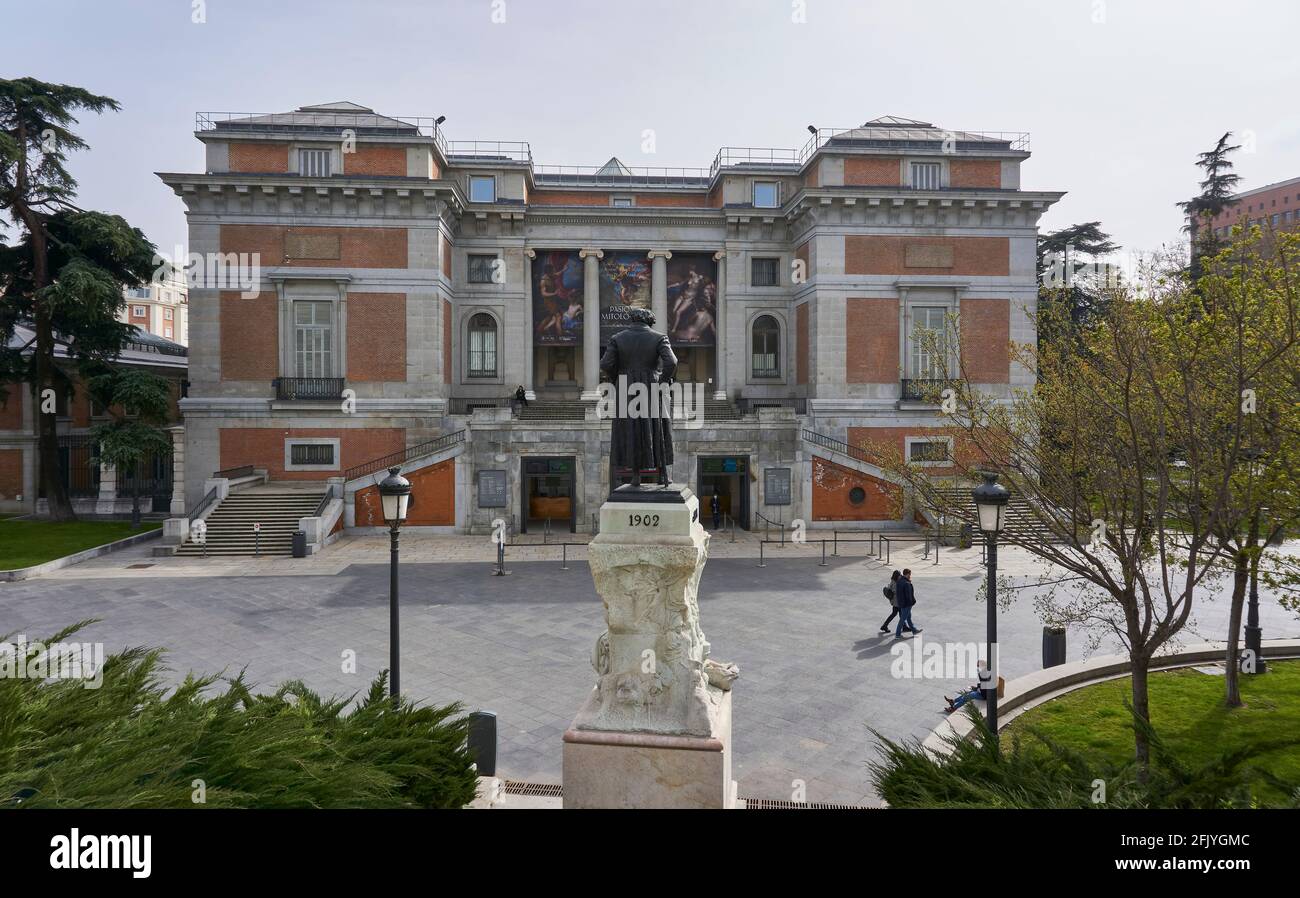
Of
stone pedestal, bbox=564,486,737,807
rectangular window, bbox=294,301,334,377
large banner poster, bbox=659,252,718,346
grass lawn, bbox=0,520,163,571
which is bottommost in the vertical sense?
grass lawn, bbox=0,520,163,571

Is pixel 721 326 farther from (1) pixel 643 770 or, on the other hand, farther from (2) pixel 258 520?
(1) pixel 643 770

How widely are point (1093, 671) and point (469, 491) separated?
2122 cm

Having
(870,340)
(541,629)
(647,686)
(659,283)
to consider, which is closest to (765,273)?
(659,283)

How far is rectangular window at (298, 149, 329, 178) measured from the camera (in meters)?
29.1

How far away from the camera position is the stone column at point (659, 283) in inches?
1324

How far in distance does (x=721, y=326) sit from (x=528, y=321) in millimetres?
9575

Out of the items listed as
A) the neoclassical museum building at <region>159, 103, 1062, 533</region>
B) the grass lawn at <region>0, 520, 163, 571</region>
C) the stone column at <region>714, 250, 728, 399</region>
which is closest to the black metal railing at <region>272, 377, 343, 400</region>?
the neoclassical museum building at <region>159, 103, 1062, 533</region>

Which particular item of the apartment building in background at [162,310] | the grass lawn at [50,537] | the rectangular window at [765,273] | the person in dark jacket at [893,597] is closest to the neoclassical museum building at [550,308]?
the rectangular window at [765,273]

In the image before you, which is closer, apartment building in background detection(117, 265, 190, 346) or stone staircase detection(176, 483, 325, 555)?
stone staircase detection(176, 483, 325, 555)

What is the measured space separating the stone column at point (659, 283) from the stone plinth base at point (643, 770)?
94.4 ft

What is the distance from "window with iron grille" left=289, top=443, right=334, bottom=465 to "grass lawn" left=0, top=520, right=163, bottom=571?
5839 millimetres

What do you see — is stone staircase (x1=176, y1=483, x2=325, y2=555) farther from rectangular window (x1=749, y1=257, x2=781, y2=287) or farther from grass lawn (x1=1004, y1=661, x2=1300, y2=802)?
grass lawn (x1=1004, y1=661, x2=1300, y2=802)
